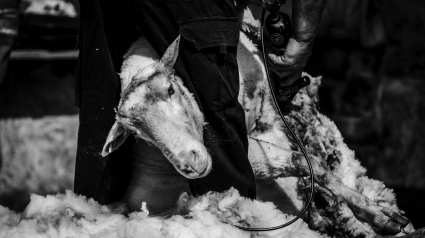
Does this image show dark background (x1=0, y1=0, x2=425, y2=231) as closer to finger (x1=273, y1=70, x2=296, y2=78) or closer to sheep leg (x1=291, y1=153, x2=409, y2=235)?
sheep leg (x1=291, y1=153, x2=409, y2=235)

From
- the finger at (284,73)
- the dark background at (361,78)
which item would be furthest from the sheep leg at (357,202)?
the dark background at (361,78)

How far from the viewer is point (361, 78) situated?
4.91 m

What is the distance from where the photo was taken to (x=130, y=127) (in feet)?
7.39

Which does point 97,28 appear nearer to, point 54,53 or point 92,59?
point 92,59

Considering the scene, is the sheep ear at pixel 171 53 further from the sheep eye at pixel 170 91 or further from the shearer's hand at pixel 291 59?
the shearer's hand at pixel 291 59

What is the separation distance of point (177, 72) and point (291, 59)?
0.60m

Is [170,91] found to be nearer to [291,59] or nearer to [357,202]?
[291,59]

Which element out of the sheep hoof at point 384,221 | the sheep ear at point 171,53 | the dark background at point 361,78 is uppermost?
the sheep ear at point 171,53

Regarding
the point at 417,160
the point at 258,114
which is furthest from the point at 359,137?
the point at 258,114

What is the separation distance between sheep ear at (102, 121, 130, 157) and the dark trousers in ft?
0.50

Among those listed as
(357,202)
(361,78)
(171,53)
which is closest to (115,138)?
(171,53)

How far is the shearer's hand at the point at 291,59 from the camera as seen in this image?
2.61m

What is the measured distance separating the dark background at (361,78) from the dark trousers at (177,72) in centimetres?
218

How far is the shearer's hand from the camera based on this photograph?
261 cm
